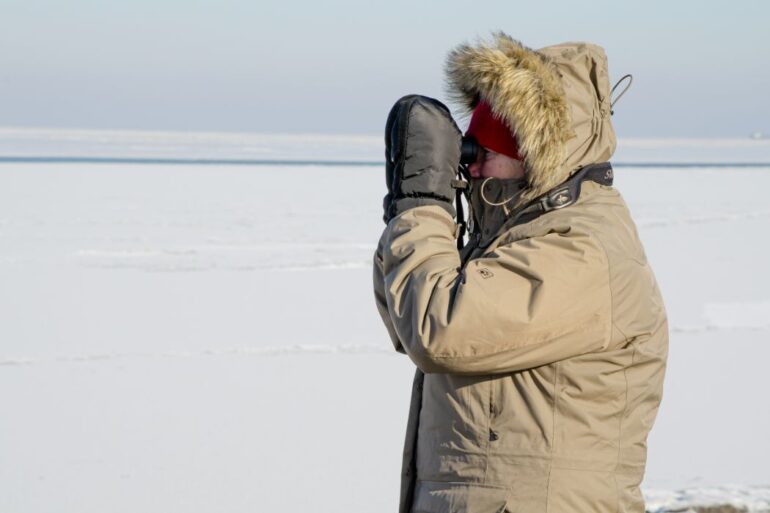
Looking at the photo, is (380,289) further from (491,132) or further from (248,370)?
(248,370)

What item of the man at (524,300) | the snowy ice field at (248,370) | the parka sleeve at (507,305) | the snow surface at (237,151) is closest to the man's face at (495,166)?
the man at (524,300)

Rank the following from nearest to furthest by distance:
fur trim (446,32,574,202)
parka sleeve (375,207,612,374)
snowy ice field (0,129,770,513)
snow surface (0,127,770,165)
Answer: parka sleeve (375,207,612,374) → fur trim (446,32,574,202) → snowy ice field (0,129,770,513) → snow surface (0,127,770,165)

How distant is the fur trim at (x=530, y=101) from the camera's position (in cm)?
156

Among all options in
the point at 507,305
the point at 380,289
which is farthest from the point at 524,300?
the point at 380,289

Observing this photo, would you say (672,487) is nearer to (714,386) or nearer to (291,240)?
(714,386)

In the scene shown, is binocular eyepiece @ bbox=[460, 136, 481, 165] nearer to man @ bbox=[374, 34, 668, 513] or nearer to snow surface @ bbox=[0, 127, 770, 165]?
man @ bbox=[374, 34, 668, 513]

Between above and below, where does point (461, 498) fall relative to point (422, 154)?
below

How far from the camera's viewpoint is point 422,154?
1.58m

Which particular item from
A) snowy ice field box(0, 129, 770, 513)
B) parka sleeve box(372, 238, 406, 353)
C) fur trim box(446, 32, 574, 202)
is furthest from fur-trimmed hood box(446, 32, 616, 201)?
snowy ice field box(0, 129, 770, 513)

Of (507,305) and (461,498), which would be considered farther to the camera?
(461,498)

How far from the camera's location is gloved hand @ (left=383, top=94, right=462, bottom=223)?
5.18ft

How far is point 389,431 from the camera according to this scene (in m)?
4.50

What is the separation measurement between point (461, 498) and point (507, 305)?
321mm

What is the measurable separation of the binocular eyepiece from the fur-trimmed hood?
7cm
